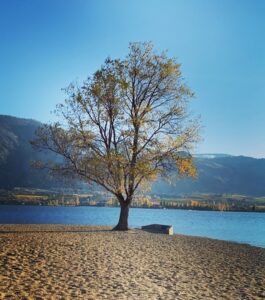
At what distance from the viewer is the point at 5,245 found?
88.3ft

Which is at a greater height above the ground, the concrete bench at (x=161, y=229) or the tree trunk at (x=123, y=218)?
the tree trunk at (x=123, y=218)

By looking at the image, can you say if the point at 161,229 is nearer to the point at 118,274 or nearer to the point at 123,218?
the point at 123,218

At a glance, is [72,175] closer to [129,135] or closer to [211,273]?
[129,135]

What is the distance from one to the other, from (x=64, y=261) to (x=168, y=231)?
33935mm

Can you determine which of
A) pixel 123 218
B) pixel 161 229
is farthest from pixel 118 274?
pixel 161 229

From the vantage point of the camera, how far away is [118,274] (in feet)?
65.9

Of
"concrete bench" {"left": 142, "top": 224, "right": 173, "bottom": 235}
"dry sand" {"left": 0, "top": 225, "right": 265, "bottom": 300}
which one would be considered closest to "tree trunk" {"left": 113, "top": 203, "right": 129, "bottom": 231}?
"concrete bench" {"left": 142, "top": 224, "right": 173, "bottom": 235}

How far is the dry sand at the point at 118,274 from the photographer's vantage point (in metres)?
16.3

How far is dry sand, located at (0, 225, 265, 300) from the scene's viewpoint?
16.3 meters

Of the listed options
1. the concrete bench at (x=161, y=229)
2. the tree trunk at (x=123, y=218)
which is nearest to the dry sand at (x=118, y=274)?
the tree trunk at (x=123, y=218)

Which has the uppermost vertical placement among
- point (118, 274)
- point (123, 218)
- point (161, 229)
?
point (123, 218)

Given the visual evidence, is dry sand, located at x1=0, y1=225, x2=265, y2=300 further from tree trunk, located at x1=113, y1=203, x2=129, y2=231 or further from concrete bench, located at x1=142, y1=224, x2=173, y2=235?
Result: concrete bench, located at x1=142, y1=224, x2=173, y2=235

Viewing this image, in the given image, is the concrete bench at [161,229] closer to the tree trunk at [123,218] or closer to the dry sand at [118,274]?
the tree trunk at [123,218]

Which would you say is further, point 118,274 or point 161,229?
point 161,229
